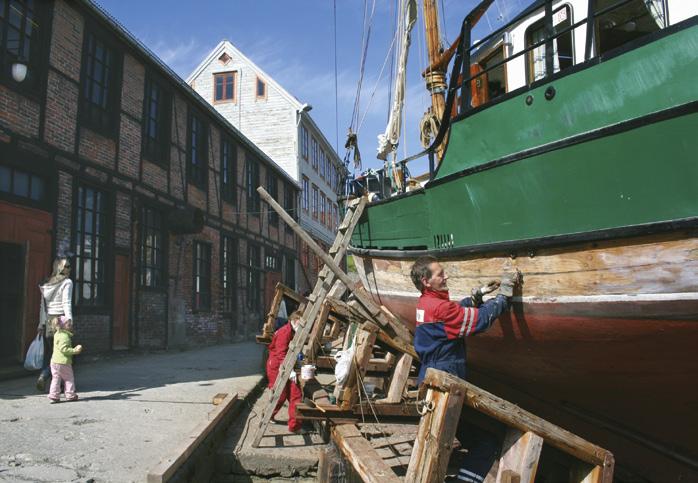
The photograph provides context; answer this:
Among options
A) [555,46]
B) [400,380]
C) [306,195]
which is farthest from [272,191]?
[555,46]

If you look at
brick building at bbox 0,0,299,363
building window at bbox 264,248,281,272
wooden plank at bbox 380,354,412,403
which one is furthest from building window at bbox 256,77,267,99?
wooden plank at bbox 380,354,412,403

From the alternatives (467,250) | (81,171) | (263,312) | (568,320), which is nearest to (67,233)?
(81,171)

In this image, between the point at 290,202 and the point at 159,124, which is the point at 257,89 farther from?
the point at 159,124

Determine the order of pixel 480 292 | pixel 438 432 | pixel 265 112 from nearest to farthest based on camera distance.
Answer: pixel 438 432 < pixel 480 292 < pixel 265 112

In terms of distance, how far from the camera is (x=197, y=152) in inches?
588

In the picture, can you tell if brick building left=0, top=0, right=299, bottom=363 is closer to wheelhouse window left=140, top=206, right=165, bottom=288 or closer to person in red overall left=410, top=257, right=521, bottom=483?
wheelhouse window left=140, top=206, right=165, bottom=288

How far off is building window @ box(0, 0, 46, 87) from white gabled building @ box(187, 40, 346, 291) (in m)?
16.2

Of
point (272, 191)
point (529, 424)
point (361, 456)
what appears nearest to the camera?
point (529, 424)

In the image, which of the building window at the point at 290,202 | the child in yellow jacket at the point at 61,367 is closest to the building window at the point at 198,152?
the building window at the point at 290,202

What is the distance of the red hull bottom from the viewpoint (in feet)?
11.3

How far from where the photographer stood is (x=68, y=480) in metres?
3.51

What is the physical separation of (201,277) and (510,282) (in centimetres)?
1211

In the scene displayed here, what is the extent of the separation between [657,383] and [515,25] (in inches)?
135

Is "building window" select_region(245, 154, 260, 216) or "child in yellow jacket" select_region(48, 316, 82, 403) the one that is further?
"building window" select_region(245, 154, 260, 216)
